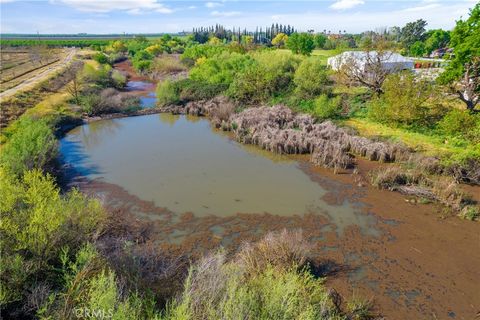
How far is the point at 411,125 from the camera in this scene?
66.3 feet

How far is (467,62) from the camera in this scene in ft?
63.7

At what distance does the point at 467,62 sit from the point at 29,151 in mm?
26421

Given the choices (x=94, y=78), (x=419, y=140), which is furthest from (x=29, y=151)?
(x=94, y=78)

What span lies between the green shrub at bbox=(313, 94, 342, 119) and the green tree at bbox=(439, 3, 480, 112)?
23.4 feet

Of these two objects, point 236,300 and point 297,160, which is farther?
point 297,160

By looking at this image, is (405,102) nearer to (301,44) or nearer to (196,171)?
(196,171)

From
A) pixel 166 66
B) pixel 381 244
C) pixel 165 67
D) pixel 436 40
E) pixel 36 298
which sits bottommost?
pixel 381 244

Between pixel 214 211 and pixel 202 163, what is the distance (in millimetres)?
5372

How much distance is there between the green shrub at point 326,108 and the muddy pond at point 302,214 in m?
6.69

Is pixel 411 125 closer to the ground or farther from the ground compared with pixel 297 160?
farther from the ground

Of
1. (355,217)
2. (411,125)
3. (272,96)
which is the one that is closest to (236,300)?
(355,217)

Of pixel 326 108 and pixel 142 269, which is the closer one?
pixel 142 269

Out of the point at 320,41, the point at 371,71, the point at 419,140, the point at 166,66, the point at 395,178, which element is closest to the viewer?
the point at 395,178

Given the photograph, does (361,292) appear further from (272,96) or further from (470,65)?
(272,96)
